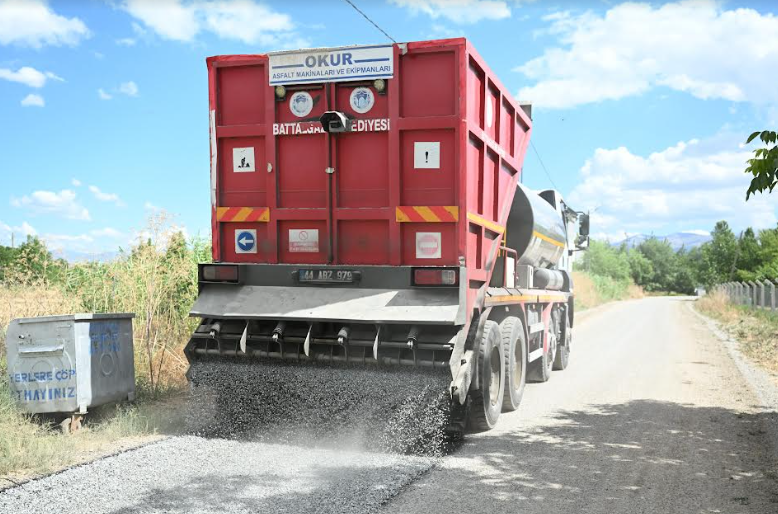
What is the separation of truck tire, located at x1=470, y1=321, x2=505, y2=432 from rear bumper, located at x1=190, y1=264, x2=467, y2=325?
70 centimetres

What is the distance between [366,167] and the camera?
628cm

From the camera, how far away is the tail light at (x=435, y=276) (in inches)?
231

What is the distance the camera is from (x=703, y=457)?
5.84 meters

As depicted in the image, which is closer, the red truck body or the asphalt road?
the asphalt road

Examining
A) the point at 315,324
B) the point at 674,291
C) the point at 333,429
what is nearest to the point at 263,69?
the point at 315,324

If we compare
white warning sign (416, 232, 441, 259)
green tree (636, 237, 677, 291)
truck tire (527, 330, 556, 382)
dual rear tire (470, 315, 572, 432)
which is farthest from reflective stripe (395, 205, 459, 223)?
green tree (636, 237, 677, 291)

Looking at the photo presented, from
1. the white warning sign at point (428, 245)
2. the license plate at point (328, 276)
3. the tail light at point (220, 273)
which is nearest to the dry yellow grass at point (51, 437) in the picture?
the tail light at point (220, 273)

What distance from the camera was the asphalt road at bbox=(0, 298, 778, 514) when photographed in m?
4.47

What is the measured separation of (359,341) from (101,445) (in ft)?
7.85

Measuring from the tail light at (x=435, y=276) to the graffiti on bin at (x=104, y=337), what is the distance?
311 centimetres

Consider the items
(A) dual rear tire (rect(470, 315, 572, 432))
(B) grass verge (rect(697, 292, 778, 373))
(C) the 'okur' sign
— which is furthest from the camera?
(B) grass verge (rect(697, 292, 778, 373))

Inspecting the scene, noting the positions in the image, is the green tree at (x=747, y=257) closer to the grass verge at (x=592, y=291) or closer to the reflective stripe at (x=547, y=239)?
the grass verge at (x=592, y=291)

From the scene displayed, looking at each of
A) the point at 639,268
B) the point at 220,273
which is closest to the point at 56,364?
the point at 220,273

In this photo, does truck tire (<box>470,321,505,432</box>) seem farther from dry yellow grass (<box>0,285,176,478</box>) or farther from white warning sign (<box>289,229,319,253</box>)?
dry yellow grass (<box>0,285,176,478</box>)
